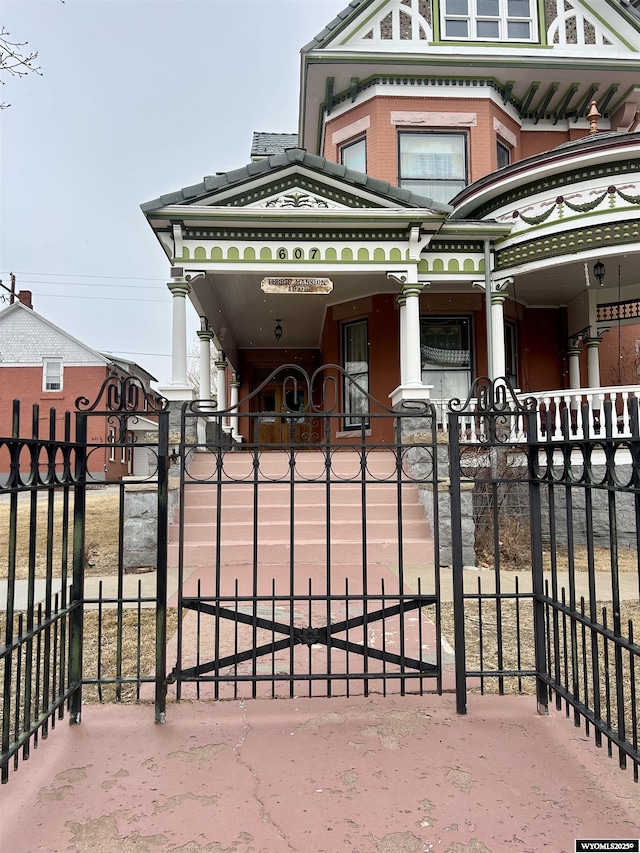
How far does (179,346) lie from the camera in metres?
9.01

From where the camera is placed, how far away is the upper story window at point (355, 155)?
1212cm

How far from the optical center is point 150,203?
8.30 m

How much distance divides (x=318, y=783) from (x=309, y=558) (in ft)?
13.9

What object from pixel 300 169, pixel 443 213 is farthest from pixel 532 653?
pixel 300 169

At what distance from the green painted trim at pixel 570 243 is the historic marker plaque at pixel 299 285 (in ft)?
11.2

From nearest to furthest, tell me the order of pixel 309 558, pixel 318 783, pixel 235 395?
pixel 318 783 → pixel 309 558 → pixel 235 395

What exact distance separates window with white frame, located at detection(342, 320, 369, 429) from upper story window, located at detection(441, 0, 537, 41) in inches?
278

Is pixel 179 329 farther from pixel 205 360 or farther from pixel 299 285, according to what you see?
pixel 205 360

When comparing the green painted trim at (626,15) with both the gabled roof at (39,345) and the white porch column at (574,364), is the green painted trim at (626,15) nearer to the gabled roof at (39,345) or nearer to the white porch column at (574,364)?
the white porch column at (574,364)

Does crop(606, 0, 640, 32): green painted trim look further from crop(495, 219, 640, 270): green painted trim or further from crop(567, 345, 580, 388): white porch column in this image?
crop(567, 345, 580, 388): white porch column

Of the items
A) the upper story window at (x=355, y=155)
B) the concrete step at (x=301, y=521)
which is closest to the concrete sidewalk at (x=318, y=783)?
the concrete step at (x=301, y=521)

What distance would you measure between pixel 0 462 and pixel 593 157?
26.7 m

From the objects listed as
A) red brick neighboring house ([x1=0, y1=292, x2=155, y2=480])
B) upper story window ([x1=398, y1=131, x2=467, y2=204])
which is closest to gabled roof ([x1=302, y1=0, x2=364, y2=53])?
upper story window ([x1=398, y1=131, x2=467, y2=204])

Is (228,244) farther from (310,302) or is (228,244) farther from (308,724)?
(308,724)
